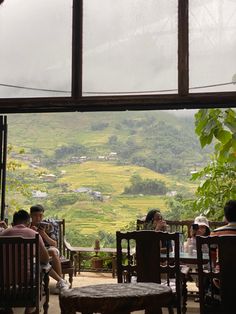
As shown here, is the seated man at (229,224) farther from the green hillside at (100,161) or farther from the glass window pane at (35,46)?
the green hillside at (100,161)

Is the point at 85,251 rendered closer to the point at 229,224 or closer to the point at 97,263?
the point at 97,263

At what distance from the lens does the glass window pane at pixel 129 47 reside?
508cm

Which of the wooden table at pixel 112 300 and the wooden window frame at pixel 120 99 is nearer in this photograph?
the wooden table at pixel 112 300

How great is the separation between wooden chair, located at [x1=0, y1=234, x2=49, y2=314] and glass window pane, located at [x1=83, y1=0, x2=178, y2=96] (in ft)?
4.65

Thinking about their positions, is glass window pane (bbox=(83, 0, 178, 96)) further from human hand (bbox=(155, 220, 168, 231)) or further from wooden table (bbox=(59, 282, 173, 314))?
wooden table (bbox=(59, 282, 173, 314))

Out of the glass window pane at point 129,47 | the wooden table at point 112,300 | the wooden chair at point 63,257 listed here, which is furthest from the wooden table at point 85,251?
the wooden table at point 112,300

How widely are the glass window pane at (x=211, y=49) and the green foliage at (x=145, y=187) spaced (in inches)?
345

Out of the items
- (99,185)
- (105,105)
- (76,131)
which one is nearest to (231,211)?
(105,105)

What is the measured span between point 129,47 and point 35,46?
2.71 ft

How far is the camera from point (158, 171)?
14469 mm

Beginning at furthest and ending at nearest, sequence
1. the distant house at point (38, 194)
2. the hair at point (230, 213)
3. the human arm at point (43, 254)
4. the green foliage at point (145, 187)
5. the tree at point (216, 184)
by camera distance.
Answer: the distant house at point (38, 194) → the green foliage at point (145, 187) → the tree at point (216, 184) → the human arm at point (43, 254) → the hair at point (230, 213)

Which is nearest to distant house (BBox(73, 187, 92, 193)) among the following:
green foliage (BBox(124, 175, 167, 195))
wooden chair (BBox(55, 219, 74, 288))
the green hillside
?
the green hillside

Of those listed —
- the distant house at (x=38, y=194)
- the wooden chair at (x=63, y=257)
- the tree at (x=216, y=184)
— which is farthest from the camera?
the distant house at (x=38, y=194)

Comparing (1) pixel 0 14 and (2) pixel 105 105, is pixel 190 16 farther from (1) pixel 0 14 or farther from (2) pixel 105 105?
(1) pixel 0 14
